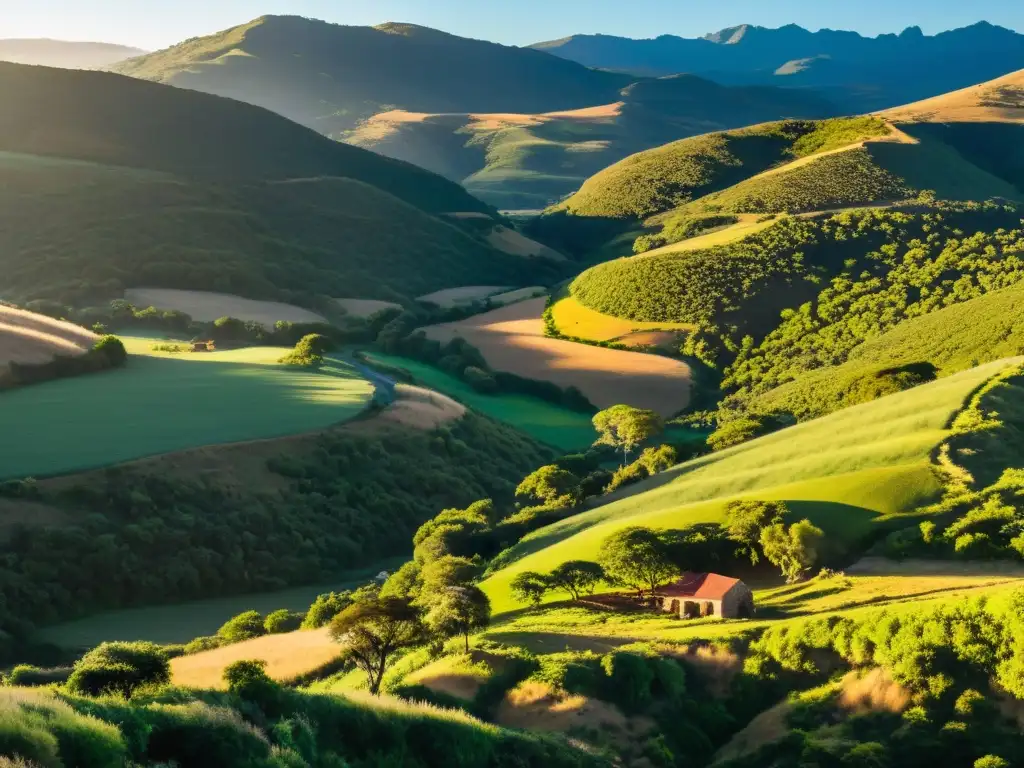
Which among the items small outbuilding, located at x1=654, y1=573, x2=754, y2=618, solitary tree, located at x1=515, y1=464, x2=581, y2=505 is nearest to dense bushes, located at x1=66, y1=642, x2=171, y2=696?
small outbuilding, located at x1=654, y1=573, x2=754, y2=618

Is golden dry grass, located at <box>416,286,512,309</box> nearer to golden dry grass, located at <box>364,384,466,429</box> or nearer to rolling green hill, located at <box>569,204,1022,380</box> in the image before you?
rolling green hill, located at <box>569,204,1022,380</box>

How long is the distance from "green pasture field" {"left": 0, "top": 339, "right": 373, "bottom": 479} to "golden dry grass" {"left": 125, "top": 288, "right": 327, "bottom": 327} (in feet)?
105

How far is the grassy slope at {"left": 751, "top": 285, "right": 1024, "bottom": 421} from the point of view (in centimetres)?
8125

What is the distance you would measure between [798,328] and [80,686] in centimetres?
9846

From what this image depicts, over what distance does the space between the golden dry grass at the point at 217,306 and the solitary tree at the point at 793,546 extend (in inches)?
3415

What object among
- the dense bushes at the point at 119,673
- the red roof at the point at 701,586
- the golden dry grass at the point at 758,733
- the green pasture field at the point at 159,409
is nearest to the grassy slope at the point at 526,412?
the green pasture field at the point at 159,409

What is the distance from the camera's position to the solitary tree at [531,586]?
41.1 metres

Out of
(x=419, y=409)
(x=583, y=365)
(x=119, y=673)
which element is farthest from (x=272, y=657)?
(x=583, y=365)

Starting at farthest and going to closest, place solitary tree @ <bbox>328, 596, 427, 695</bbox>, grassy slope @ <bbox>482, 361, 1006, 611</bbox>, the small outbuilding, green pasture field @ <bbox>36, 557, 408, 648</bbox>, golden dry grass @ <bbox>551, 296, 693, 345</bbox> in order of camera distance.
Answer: golden dry grass @ <bbox>551, 296, 693, 345</bbox>, green pasture field @ <bbox>36, 557, 408, 648</bbox>, grassy slope @ <bbox>482, 361, 1006, 611</bbox>, the small outbuilding, solitary tree @ <bbox>328, 596, 427, 695</bbox>

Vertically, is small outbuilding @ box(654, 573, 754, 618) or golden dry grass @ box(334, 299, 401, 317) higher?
golden dry grass @ box(334, 299, 401, 317)

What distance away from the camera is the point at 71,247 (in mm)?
139125

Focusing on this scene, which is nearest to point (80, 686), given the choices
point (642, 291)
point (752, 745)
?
point (752, 745)

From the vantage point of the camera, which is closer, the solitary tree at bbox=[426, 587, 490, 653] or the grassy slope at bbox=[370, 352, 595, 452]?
the solitary tree at bbox=[426, 587, 490, 653]

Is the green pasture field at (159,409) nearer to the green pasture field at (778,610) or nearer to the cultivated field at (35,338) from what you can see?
the cultivated field at (35,338)
